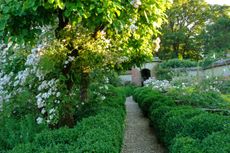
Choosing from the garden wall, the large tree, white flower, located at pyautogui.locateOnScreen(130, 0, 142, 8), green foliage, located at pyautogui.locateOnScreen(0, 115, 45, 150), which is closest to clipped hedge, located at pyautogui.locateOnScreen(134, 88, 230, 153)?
the large tree

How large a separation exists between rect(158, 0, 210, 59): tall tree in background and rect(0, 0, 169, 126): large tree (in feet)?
82.5

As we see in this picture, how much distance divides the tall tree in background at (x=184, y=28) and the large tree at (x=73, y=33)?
25161mm

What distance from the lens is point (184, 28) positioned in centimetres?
3266

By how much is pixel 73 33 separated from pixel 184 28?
2758 centimetres

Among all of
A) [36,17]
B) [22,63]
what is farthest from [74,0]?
[22,63]

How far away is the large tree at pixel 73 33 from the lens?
4.40 m

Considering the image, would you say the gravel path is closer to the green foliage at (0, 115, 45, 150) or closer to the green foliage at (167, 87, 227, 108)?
the green foliage at (167, 87, 227, 108)

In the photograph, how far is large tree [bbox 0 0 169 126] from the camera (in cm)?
440

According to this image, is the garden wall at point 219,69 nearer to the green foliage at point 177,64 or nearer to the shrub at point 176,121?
the shrub at point 176,121

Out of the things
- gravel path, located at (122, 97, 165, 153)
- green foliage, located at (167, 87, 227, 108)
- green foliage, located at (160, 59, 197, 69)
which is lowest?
gravel path, located at (122, 97, 165, 153)

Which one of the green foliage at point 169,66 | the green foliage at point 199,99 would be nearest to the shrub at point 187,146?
the green foliage at point 199,99

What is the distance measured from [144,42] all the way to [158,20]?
5.66 ft

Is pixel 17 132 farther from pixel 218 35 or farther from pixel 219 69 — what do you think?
pixel 218 35

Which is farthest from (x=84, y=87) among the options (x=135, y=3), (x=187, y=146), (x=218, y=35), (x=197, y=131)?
(x=218, y=35)
